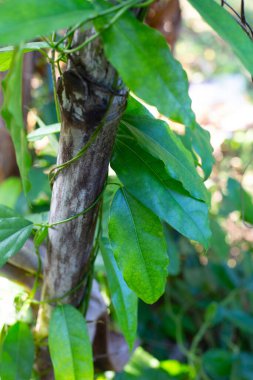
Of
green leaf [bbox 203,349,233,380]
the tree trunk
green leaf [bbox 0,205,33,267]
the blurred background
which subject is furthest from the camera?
green leaf [bbox 203,349,233,380]

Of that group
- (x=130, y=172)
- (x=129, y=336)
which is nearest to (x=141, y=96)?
(x=130, y=172)

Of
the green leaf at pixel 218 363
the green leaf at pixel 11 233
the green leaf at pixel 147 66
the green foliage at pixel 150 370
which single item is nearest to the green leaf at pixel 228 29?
the green leaf at pixel 147 66

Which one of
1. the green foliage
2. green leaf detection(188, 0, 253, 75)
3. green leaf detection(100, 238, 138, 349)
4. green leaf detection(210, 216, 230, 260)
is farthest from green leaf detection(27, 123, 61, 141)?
green leaf detection(210, 216, 230, 260)

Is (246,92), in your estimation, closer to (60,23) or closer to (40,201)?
(40,201)

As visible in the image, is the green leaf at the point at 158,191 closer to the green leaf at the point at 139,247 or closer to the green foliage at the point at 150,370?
the green leaf at the point at 139,247

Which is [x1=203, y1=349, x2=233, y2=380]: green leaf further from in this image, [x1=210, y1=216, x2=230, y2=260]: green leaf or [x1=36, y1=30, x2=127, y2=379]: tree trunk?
[x1=36, y1=30, x2=127, y2=379]: tree trunk

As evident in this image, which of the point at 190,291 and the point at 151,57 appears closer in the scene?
the point at 151,57

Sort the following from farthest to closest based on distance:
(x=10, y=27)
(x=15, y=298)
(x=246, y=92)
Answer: (x=246, y=92)
(x=15, y=298)
(x=10, y=27)
